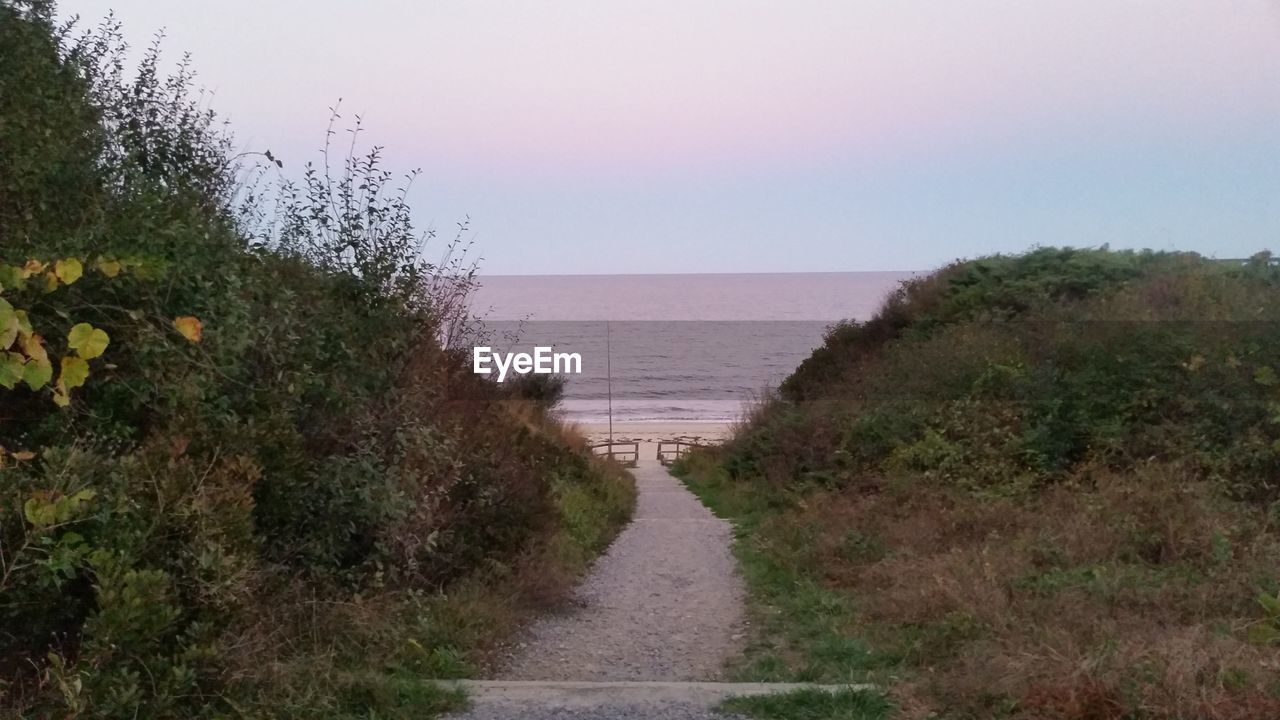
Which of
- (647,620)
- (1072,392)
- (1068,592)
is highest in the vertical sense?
(1072,392)

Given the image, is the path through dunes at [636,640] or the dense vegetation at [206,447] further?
the path through dunes at [636,640]

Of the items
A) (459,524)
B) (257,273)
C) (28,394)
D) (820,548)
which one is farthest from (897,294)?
(28,394)

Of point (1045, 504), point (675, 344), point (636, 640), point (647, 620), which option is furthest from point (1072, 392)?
point (675, 344)

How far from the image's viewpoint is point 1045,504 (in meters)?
11.5

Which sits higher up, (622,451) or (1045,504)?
(1045,504)

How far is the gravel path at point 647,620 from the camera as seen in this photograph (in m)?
7.75

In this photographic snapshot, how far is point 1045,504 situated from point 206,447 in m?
8.92

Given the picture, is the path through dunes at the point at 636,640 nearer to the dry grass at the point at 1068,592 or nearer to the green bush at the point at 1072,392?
the dry grass at the point at 1068,592

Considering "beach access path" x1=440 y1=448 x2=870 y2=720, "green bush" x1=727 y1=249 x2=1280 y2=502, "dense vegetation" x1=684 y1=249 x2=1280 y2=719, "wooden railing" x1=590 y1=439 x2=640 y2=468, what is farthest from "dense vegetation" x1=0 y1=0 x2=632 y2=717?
"wooden railing" x1=590 y1=439 x2=640 y2=468

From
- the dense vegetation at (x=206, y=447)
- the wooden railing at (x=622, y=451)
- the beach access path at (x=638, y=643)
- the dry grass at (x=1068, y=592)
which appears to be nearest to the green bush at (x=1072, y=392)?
the dry grass at (x=1068, y=592)

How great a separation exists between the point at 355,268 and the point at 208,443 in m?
3.26

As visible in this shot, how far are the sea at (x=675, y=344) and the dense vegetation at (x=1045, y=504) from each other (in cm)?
508

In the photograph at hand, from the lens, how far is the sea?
58219mm

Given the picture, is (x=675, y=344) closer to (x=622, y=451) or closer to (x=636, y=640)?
(x=622, y=451)
